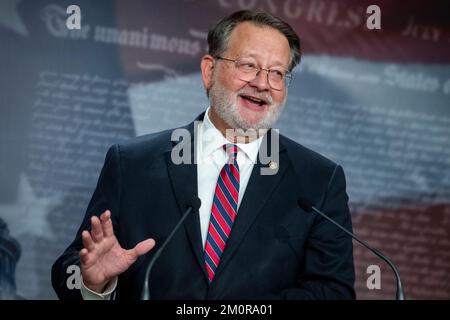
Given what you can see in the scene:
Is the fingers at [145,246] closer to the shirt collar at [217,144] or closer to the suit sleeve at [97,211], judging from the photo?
the suit sleeve at [97,211]

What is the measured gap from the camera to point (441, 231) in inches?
132

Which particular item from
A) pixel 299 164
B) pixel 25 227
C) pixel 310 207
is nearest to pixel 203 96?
pixel 25 227

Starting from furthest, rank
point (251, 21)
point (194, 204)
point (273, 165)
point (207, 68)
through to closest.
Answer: point (207, 68) → point (251, 21) → point (273, 165) → point (194, 204)

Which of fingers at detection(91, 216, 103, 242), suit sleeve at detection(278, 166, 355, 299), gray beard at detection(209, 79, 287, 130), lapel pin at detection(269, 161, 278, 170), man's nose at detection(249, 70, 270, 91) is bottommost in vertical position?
suit sleeve at detection(278, 166, 355, 299)

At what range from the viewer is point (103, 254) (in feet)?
5.32

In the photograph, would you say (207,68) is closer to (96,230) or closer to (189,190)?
(189,190)

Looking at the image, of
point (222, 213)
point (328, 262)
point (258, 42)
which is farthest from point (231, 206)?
point (258, 42)

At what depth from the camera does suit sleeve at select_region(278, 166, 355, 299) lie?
1773 millimetres

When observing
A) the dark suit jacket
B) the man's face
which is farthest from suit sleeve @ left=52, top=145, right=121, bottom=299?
the man's face

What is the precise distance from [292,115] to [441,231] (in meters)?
0.90

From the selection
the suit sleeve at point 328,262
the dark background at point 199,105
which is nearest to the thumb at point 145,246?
the suit sleeve at point 328,262

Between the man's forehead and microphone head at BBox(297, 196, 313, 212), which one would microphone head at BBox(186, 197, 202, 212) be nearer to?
microphone head at BBox(297, 196, 313, 212)

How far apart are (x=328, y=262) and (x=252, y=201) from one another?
0.82ft

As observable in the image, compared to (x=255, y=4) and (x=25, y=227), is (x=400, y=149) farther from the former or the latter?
(x=25, y=227)
